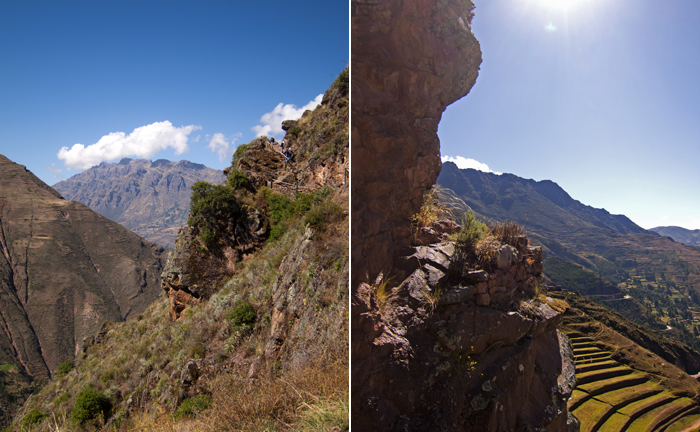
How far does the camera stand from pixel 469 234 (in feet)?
10.8

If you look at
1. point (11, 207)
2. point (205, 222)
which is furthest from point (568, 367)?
point (11, 207)

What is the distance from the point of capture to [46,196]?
13888 cm

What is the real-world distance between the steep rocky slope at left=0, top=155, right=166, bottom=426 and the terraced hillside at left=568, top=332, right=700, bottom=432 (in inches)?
4184

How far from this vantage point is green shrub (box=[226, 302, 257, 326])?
976 centimetres

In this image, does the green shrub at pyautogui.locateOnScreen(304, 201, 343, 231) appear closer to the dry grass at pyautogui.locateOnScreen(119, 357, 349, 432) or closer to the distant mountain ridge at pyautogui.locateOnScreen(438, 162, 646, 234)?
the dry grass at pyautogui.locateOnScreen(119, 357, 349, 432)

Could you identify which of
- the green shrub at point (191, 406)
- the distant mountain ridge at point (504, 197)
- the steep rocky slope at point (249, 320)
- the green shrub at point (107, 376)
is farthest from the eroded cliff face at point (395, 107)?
the distant mountain ridge at point (504, 197)

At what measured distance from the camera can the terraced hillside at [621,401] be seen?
1121 inches

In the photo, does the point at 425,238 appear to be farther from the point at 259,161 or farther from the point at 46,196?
the point at 46,196

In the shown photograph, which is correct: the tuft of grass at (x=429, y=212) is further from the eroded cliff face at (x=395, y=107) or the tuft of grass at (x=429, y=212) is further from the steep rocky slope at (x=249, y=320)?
the steep rocky slope at (x=249, y=320)

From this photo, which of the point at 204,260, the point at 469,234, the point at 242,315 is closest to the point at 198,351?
the point at 242,315

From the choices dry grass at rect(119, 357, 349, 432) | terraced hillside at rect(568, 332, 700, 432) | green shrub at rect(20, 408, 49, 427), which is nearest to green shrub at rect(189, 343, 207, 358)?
dry grass at rect(119, 357, 349, 432)

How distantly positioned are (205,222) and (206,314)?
226 inches

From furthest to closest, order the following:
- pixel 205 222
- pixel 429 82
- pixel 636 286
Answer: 1. pixel 636 286
2. pixel 205 222
3. pixel 429 82

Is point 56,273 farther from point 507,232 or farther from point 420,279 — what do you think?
point 507,232
